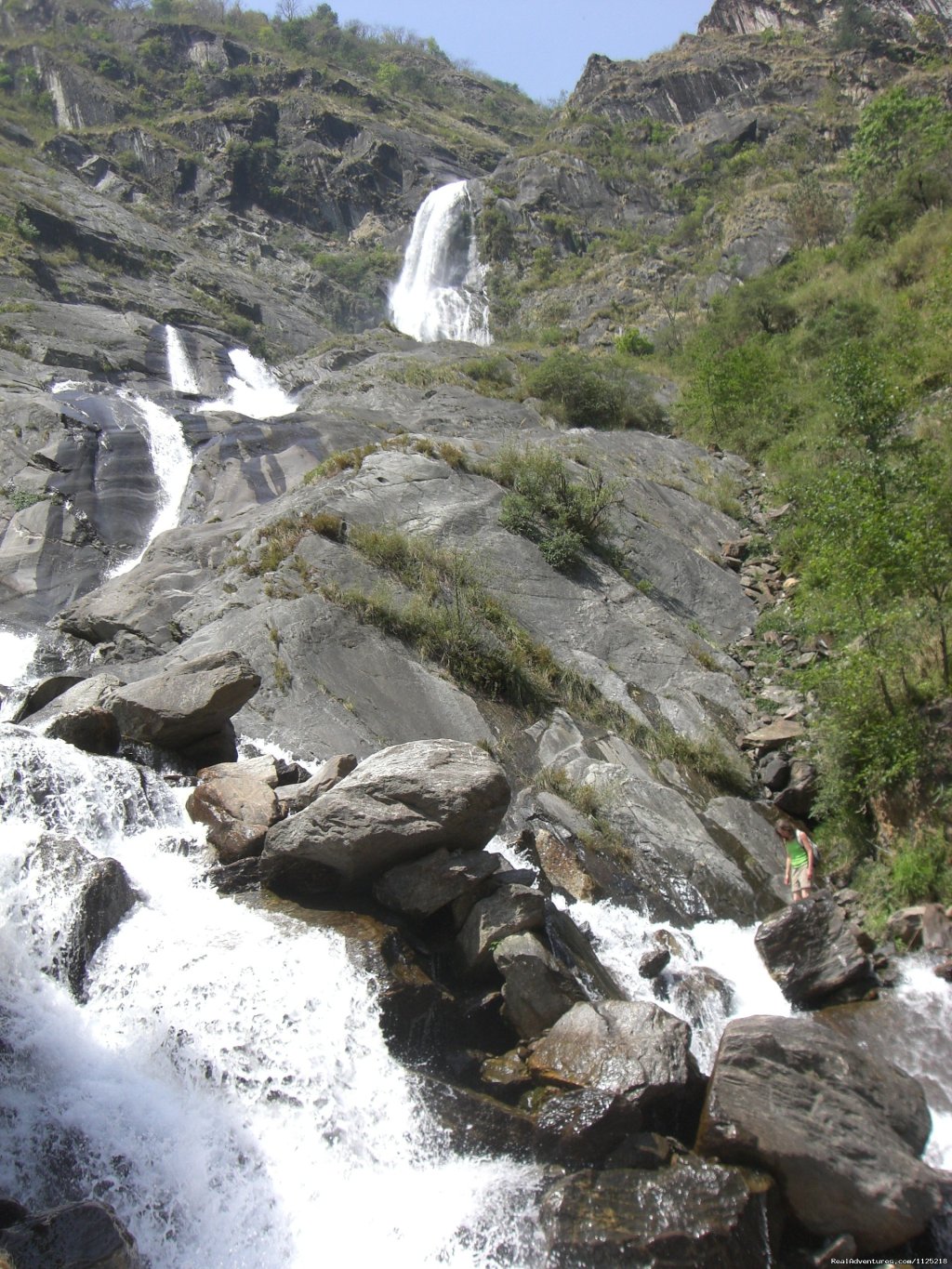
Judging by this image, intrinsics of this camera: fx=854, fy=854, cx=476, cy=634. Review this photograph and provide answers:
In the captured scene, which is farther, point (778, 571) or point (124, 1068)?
point (778, 571)

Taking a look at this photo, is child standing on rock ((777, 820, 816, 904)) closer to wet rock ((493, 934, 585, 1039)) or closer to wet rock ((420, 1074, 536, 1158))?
wet rock ((493, 934, 585, 1039))

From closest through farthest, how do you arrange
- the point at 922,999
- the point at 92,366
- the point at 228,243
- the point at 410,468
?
the point at 922,999 < the point at 410,468 < the point at 92,366 < the point at 228,243

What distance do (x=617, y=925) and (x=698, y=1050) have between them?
1.67 meters

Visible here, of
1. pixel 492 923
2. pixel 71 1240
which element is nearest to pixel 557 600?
pixel 492 923

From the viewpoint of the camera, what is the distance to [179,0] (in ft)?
284

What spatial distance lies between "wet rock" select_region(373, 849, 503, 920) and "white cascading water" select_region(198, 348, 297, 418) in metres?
25.1

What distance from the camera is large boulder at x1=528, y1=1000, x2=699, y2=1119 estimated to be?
20.4 ft

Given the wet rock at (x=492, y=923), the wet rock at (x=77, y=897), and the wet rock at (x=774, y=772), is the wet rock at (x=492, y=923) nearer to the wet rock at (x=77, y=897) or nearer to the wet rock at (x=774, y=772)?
the wet rock at (x=77, y=897)

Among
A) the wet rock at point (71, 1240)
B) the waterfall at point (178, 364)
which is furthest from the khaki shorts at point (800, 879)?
the waterfall at point (178, 364)

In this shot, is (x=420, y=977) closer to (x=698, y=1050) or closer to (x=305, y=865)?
(x=305, y=865)

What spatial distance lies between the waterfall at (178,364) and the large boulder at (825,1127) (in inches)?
1201

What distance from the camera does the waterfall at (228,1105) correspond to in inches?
215

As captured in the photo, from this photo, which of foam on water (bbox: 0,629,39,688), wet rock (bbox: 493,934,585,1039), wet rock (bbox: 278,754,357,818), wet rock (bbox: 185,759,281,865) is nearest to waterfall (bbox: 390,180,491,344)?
foam on water (bbox: 0,629,39,688)

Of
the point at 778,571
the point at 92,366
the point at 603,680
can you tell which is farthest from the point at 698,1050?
the point at 92,366
